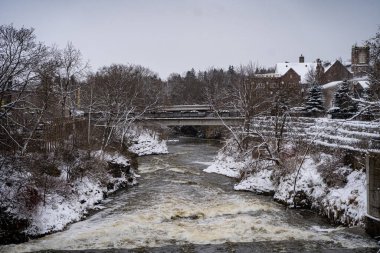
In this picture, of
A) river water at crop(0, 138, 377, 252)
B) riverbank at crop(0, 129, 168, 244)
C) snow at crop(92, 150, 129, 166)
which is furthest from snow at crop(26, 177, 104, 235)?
snow at crop(92, 150, 129, 166)

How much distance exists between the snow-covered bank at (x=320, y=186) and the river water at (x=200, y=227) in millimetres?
742

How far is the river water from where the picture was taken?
13.8m

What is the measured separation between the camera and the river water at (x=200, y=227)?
1378 cm

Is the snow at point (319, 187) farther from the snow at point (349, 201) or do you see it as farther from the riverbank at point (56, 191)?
the riverbank at point (56, 191)

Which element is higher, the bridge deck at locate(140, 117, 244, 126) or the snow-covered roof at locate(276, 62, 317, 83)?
the snow-covered roof at locate(276, 62, 317, 83)

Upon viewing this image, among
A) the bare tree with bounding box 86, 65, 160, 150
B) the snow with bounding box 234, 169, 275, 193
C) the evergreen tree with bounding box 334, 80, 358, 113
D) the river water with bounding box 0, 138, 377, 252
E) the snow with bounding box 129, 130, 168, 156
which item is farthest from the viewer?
the snow with bounding box 129, 130, 168, 156

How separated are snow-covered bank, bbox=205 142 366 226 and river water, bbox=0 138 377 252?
742 mm

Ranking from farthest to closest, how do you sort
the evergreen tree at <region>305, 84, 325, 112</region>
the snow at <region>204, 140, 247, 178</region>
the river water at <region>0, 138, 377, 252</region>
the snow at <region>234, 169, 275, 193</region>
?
1. the evergreen tree at <region>305, 84, 325, 112</region>
2. the snow at <region>204, 140, 247, 178</region>
3. the snow at <region>234, 169, 275, 193</region>
4. the river water at <region>0, 138, 377, 252</region>

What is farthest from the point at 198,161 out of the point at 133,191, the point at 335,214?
the point at 335,214

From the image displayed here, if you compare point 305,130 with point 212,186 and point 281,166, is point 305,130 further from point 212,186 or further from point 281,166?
point 212,186

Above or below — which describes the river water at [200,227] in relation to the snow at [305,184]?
below

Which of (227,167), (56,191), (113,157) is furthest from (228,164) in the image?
(56,191)

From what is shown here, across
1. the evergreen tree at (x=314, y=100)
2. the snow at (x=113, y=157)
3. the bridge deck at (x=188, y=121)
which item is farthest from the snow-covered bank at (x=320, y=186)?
the bridge deck at (x=188, y=121)

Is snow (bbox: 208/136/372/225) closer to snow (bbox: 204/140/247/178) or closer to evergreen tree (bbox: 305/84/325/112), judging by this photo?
snow (bbox: 204/140/247/178)
